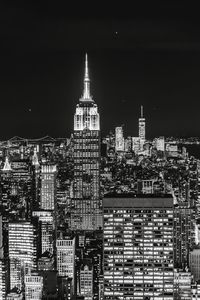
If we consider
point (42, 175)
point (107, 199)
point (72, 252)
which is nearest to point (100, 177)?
point (42, 175)

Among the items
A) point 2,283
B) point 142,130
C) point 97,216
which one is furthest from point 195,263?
point 2,283

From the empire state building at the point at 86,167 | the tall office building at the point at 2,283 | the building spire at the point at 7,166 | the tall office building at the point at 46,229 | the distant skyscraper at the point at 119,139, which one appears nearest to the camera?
the tall office building at the point at 2,283

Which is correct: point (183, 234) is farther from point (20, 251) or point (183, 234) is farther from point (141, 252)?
point (20, 251)

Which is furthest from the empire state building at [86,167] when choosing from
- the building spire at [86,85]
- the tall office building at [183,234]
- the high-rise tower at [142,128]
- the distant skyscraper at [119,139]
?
the tall office building at [183,234]

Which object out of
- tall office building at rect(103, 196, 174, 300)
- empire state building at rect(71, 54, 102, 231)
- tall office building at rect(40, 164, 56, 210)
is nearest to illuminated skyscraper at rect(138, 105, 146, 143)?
empire state building at rect(71, 54, 102, 231)

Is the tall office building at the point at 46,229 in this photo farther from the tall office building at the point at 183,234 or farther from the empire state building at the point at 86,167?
the tall office building at the point at 183,234

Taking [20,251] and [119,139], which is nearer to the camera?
[20,251]

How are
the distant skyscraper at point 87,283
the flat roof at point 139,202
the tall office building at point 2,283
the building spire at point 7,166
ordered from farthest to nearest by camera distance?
the building spire at point 7,166 < the tall office building at point 2,283 < the distant skyscraper at point 87,283 < the flat roof at point 139,202
